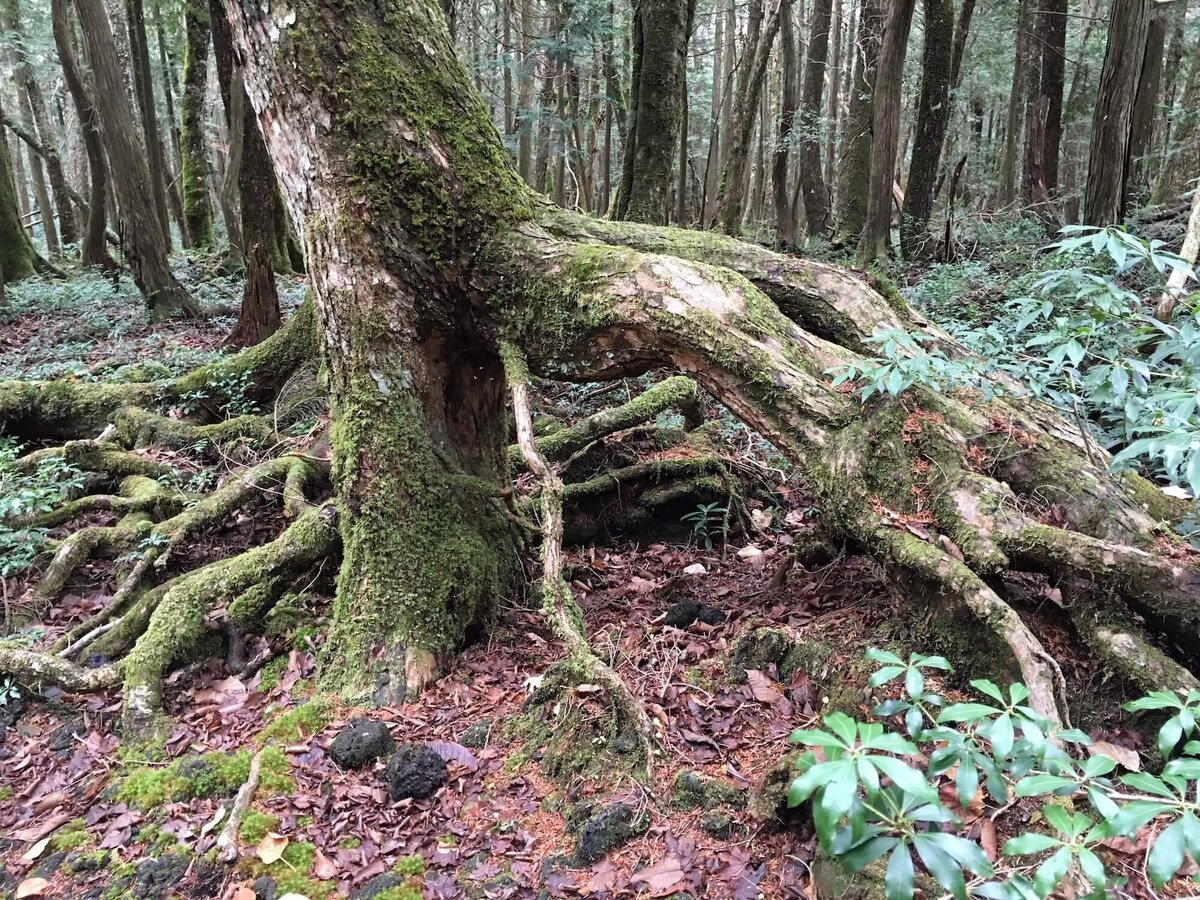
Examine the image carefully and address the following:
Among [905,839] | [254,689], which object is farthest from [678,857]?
[254,689]

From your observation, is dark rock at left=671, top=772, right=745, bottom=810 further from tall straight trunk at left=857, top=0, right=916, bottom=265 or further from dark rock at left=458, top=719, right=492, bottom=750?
tall straight trunk at left=857, top=0, right=916, bottom=265

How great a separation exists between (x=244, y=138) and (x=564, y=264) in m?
7.26

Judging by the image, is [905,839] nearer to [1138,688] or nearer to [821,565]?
[1138,688]

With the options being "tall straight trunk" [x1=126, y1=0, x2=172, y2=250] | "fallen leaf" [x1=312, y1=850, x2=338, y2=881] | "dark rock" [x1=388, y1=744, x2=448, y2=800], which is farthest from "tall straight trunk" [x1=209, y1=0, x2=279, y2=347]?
"fallen leaf" [x1=312, y1=850, x2=338, y2=881]

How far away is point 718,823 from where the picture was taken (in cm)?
247

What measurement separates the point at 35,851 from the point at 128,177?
10284mm

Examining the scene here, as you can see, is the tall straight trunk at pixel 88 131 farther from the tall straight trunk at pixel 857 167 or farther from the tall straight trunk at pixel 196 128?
the tall straight trunk at pixel 857 167

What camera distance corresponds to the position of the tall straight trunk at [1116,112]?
7539 millimetres

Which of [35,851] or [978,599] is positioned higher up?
[978,599]

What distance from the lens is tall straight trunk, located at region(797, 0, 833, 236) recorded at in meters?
15.9

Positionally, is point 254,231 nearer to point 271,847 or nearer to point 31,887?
point 31,887

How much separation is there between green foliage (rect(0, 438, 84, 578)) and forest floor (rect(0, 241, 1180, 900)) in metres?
0.84

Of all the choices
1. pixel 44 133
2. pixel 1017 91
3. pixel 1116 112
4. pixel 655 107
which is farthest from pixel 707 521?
pixel 44 133

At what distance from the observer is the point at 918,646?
2.91 meters
